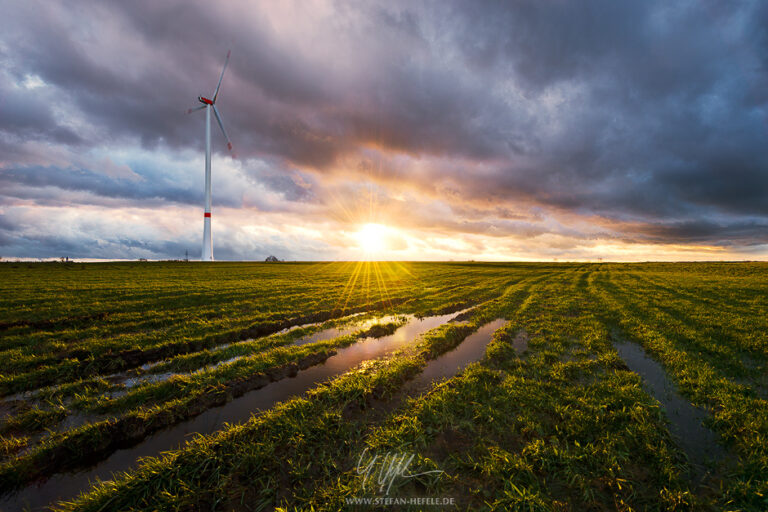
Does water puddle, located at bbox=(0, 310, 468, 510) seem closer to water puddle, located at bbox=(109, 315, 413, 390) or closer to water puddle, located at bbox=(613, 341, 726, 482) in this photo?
water puddle, located at bbox=(109, 315, 413, 390)

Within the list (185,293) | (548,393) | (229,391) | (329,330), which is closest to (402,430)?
(548,393)

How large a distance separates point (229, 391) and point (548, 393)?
10.3 m

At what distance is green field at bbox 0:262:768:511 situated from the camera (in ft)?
16.6

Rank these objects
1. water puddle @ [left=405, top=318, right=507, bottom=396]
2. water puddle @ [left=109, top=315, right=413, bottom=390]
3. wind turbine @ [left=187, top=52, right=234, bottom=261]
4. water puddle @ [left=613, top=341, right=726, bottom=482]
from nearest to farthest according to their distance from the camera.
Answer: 1. water puddle @ [left=613, top=341, right=726, bottom=482]
2. water puddle @ [left=405, top=318, right=507, bottom=396]
3. water puddle @ [left=109, top=315, right=413, bottom=390]
4. wind turbine @ [left=187, top=52, right=234, bottom=261]

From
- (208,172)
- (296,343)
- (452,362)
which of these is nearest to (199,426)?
(296,343)

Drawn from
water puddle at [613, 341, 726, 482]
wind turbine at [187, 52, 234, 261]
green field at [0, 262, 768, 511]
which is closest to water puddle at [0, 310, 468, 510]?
green field at [0, 262, 768, 511]

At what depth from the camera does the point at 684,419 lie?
7.16 metres

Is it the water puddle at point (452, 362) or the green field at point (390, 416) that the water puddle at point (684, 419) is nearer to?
the green field at point (390, 416)

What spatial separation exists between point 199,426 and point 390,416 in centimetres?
515

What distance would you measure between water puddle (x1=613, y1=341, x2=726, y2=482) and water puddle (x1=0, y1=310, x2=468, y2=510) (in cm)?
911

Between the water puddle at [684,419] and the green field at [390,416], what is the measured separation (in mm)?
50

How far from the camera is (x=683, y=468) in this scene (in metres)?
5.50

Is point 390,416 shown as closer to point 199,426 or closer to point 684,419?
point 199,426

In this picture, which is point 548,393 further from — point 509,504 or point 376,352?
point 376,352
